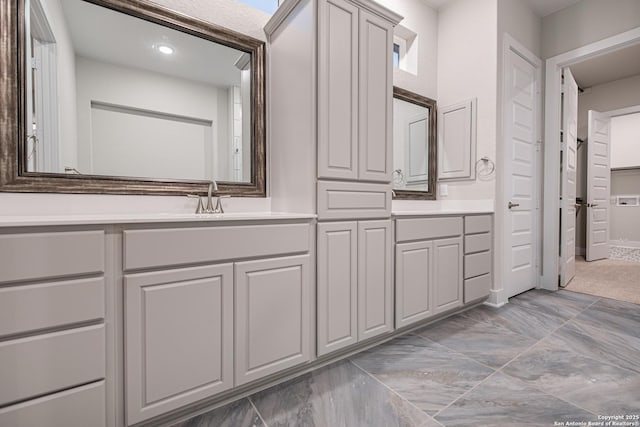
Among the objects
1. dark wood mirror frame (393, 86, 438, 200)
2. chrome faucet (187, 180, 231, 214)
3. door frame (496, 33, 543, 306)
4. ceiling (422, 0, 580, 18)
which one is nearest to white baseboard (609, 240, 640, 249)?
door frame (496, 33, 543, 306)

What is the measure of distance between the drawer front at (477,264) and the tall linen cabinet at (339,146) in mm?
899

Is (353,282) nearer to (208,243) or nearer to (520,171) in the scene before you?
(208,243)

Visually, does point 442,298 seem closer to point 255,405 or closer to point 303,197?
point 303,197

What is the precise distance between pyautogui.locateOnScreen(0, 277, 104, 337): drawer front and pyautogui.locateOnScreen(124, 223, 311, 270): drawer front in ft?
0.49

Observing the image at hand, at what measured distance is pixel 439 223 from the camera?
7.38ft

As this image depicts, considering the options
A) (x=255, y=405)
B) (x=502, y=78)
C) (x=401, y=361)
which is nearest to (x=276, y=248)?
(x=255, y=405)

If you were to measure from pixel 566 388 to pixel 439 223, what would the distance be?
1.14 meters

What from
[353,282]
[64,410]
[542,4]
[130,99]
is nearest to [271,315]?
[353,282]

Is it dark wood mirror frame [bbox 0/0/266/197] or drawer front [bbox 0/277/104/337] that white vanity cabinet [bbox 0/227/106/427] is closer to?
drawer front [bbox 0/277/104/337]

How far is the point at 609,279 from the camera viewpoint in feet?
11.8

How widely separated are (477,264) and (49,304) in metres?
2.73

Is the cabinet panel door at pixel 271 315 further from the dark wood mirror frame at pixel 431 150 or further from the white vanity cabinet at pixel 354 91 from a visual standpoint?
the dark wood mirror frame at pixel 431 150

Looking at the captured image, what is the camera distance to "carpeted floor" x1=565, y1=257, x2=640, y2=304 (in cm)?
304

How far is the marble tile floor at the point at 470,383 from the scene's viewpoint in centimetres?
134
